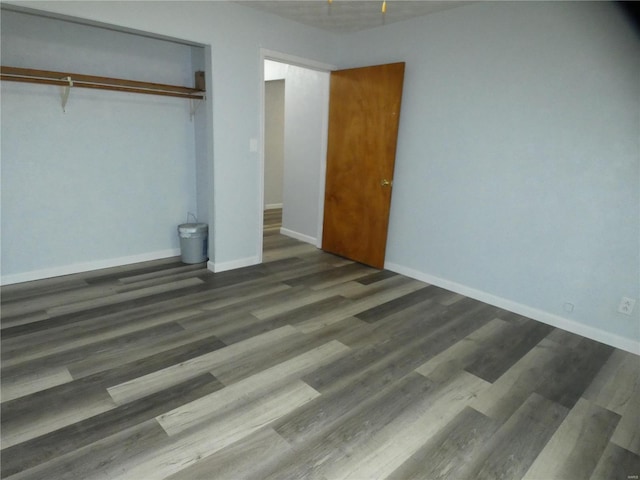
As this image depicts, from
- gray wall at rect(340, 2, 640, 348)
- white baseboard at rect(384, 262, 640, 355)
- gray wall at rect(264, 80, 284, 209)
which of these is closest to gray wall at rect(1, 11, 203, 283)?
gray wall at rect(340, 2, 640, 348)

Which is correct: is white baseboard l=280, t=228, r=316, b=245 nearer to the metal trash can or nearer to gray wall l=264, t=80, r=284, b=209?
the metal trash can

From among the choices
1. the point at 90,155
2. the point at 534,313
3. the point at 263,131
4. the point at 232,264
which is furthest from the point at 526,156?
the point at 90,155

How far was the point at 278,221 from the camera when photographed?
245 inches

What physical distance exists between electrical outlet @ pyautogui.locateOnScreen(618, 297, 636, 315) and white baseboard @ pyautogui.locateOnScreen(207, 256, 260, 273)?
315cm

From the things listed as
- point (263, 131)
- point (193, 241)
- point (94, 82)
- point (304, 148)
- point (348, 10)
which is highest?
point (348, 10)

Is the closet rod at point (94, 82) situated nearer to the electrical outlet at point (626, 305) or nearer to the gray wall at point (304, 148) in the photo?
the gray wall at point (304, 148)

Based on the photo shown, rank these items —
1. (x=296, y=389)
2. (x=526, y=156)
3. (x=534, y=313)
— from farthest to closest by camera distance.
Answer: (x=534, y=313) → (x=526, y=156) → (x=296, y=389)

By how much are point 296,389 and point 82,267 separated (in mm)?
2650

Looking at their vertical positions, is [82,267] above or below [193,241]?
below

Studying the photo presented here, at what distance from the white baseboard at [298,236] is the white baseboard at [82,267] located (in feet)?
5.31

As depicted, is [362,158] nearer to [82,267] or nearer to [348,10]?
[348,10]

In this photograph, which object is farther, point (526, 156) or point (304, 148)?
point (304, 148)

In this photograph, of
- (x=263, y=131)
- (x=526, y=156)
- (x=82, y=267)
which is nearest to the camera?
(x=526, y=156)

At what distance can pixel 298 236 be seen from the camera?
5195 millimetres
